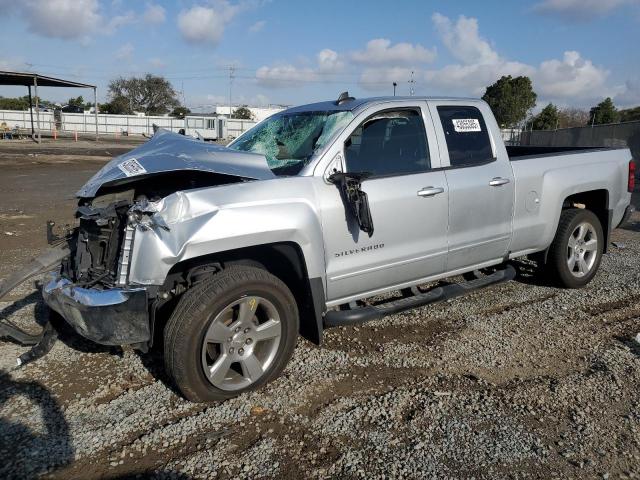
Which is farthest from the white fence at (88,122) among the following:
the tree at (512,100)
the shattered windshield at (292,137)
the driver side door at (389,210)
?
the driver side door at (389,210)

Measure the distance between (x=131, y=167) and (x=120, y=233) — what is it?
1.41 feet

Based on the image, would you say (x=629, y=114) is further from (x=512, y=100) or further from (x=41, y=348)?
(x=41, y=348)

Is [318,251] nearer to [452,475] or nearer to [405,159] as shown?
[405,159]

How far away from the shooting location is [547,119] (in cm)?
4641

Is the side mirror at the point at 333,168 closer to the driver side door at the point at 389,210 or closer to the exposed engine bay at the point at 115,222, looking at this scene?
the driver side door at the point at 389,210

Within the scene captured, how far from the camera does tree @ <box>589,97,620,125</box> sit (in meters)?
42.9

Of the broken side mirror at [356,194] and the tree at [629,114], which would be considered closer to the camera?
the broken side mirror at [356,194]

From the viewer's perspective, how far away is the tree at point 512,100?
48.0m

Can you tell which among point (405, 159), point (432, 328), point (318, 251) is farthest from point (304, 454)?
point (405, 159)

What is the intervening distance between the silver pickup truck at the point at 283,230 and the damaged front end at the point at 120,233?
0.04ft

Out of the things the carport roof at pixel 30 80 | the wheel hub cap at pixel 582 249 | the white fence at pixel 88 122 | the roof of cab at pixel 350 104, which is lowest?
the wheel hub cap at pixel 582 249

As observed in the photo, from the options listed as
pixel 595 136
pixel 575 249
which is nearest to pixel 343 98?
pixel 575 249

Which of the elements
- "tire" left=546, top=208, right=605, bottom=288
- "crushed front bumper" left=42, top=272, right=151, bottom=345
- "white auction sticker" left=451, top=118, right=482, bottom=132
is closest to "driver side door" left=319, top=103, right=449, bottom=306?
"white auction sticker" left=451, top=118, right=482, bottom=132

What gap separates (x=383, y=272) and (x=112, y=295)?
6.39 feet
